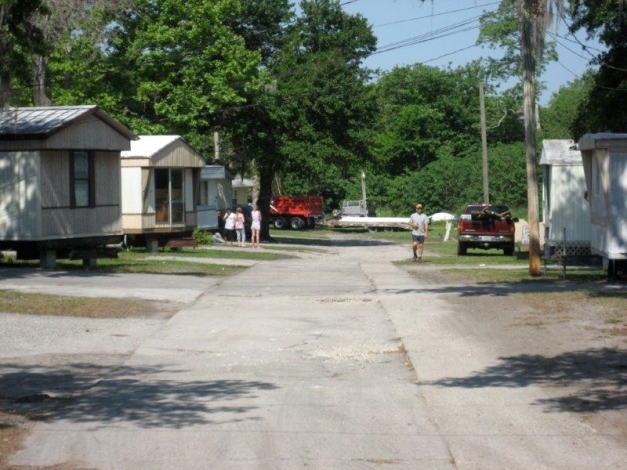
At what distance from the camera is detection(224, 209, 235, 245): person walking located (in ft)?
151

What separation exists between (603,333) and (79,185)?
17.4 metres

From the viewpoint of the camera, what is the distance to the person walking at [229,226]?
46.2 m

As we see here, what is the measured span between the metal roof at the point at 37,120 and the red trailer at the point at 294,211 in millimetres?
42107

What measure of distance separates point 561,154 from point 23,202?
15083mm

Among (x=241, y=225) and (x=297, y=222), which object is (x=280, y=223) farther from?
(x=241, y=225)

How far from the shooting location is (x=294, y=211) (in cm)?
7088

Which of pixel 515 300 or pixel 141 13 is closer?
pixel 515 300

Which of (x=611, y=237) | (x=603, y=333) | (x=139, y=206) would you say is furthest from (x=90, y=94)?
(x=603, y=333)

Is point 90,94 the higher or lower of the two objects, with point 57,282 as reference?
higher

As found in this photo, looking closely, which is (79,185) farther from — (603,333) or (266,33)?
(266,33)

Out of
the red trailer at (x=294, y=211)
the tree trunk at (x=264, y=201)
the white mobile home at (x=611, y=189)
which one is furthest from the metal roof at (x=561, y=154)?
the red trailer at (x=294, y=211)

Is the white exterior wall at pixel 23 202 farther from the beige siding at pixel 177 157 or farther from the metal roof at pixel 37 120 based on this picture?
the beige siding at pixel 177 157

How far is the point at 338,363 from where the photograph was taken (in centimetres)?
1332

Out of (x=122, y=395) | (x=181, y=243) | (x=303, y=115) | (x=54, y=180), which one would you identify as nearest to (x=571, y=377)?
(x=122, y=395)
